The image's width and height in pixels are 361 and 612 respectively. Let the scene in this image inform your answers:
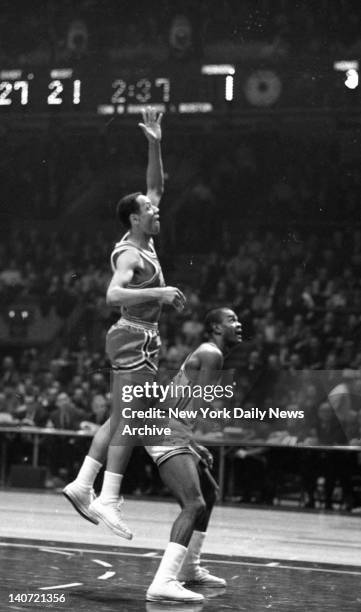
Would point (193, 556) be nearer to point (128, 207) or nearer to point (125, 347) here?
point (125, 347)

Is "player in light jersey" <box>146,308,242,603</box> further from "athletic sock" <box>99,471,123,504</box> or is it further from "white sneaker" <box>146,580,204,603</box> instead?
"athletic sock" <box>99,471,123,504</box>

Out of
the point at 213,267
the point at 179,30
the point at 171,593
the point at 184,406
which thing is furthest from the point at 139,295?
the point at 213,267

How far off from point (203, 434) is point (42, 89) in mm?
3825

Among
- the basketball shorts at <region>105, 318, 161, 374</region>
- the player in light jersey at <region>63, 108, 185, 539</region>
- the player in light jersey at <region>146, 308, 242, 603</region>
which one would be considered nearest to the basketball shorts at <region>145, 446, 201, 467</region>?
the player in light jersey at <region>146, 308, 242, 603</region>

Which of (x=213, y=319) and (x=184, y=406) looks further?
(x=213, y=319)

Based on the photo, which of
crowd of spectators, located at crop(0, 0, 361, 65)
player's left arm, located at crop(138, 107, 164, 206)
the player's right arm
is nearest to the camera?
the player's right arm

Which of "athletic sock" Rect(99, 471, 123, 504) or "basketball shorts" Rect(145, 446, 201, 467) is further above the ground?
"basketball shorts" Rect(145, 446, 201, 467)

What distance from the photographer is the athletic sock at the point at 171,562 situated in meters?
4.75

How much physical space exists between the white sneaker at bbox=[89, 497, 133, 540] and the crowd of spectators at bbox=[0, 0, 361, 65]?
23.7 ft

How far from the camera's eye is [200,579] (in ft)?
17.8

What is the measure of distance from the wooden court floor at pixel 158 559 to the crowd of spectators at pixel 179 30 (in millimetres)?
4997

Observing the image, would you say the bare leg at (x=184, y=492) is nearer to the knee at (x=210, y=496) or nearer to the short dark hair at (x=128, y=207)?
the knee at (x=210, y=496)

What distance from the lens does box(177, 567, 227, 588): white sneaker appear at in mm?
5375

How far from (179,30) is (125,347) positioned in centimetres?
922
